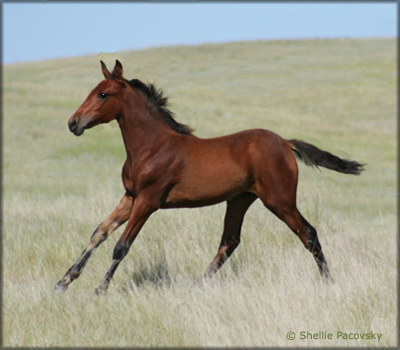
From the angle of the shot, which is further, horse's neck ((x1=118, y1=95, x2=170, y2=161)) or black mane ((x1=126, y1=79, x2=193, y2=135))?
black mane ((x1=126, y1=79, x2=193, y2=135))

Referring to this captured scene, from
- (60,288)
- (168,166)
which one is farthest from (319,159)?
(60,288)

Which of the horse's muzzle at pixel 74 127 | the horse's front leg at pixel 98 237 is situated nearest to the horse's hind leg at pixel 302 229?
the horse's front leg at pixel 98 237

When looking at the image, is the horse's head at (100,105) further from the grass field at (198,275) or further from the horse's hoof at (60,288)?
the horse's hoof at (60,288)

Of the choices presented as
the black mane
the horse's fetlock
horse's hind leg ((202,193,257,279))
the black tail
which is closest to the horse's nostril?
the black mane

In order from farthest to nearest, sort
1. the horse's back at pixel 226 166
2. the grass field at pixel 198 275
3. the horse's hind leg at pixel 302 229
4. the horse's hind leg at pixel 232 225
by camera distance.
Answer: the horse's hind leg at pixel 232 225, the horse's hind leg at pixel 302 229, the horse's back at pixel 226 166, the grass field at pixel 198 275

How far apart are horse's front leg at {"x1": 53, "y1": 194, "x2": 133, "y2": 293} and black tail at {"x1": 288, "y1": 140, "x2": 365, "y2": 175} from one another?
1.87 m

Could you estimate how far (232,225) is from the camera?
17.8 feet

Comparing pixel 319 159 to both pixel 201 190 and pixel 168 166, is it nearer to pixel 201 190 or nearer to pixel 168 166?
pixel 201 190

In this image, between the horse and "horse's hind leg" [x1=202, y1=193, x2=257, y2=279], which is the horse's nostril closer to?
the horse

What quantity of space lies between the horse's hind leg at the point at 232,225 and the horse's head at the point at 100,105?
164 centimetres

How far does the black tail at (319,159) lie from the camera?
5258mm

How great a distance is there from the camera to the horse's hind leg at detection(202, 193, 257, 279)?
17.6 feet

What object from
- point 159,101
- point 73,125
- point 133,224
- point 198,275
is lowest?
point 198,275

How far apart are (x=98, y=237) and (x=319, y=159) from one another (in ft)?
8.13
